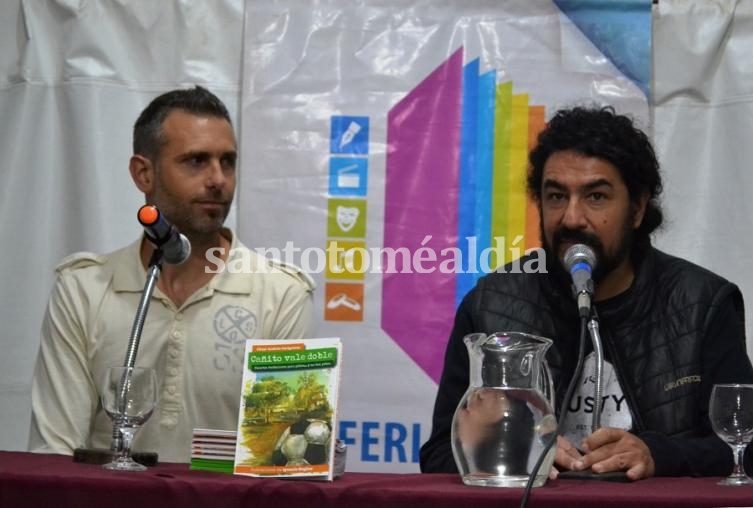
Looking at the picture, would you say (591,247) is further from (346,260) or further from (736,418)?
Answer: (346,260)

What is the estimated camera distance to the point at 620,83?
3.78 metres

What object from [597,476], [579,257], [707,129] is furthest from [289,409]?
[707,129]

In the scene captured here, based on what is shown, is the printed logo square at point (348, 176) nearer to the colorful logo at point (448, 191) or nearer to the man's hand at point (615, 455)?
the colorful logo at point (448, 191)

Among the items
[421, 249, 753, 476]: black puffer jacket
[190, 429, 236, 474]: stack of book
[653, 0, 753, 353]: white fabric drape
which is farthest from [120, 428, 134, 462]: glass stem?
[653, 0, 753, 353]: white fabric drape

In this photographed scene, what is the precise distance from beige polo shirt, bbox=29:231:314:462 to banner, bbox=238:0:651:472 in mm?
545

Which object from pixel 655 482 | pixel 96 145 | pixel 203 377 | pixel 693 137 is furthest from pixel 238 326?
pixel 693 137

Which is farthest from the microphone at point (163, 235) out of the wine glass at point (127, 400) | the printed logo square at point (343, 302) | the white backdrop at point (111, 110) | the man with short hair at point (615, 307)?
the white backdrop at point (111, 110)

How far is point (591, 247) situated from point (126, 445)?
124 cm

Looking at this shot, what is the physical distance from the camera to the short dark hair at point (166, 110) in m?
3.30

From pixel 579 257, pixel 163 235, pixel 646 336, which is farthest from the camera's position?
pixel 646 336

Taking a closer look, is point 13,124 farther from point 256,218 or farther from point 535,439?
point 535,439

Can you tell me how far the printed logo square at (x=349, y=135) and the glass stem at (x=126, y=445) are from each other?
1.74 metres

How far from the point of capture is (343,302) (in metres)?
3.72

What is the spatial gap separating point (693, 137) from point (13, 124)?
2.20m
